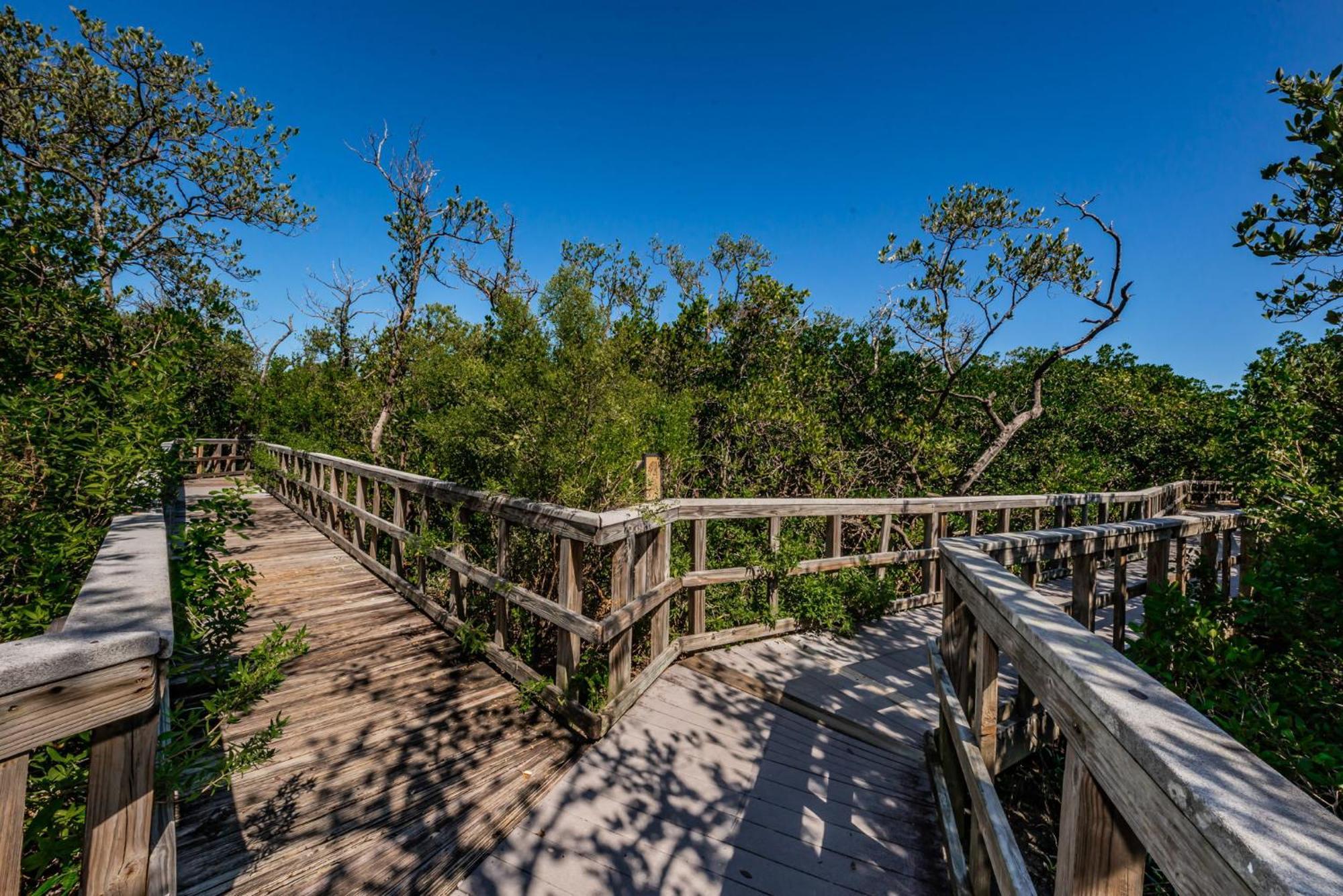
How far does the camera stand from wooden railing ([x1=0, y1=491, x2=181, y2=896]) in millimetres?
915

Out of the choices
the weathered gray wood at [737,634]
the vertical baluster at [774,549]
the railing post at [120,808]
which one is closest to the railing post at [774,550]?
the vertical baluster at [774,549]

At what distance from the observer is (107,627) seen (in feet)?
3.85

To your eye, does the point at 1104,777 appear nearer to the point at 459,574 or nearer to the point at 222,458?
the point at 459,574

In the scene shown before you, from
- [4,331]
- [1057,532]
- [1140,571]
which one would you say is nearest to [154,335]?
[4,331]

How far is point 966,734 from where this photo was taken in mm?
2213

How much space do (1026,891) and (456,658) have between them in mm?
3772

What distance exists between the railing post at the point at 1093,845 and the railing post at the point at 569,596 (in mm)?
2471

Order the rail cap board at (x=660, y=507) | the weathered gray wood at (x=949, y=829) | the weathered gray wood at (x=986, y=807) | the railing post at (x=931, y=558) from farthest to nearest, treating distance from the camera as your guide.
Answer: the railing post at (x=931, y=558) < the rail cap board at (x=660, y=507) < the weathered gray wood at (x=949, y=829) < the weathered gray wood at (x=986, y=807)

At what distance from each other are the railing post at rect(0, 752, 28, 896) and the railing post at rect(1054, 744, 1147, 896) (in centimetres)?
197

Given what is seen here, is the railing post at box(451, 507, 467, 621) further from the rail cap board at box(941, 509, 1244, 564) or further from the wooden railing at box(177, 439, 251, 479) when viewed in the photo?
the wooden railing at box(177, 439, 251, 479)

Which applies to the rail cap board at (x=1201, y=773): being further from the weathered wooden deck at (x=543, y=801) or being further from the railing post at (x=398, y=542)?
the railing post at (x=398, y=542)

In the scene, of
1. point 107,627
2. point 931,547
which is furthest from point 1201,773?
point 931,547

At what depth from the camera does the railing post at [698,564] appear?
162 inches

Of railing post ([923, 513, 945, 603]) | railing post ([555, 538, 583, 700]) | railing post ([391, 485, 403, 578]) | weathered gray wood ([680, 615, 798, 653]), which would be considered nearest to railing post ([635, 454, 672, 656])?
weathered gray wood ([680, 615, 798, 653])
